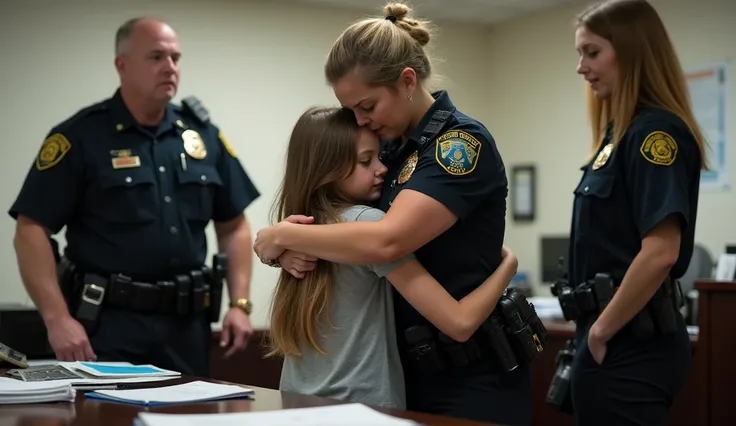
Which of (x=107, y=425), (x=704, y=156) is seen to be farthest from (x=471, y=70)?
(x=107, y=425)

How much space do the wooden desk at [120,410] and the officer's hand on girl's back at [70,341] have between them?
1142 millimetres

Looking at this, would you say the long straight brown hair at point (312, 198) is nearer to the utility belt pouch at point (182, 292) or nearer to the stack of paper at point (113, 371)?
the stack of paper at point (113, 371)

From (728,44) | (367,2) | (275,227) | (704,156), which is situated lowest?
(275,227)

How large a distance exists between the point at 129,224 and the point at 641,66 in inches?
64.1

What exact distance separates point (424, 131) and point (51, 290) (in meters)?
1.47

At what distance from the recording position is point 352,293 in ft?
5.88

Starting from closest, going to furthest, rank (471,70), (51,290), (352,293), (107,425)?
1. (107,425)
2. (352,293)
3. (51,290)
4. (471,70)

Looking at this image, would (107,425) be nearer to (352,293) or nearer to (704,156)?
(352,293)

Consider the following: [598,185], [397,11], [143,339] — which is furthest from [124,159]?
[598,185]

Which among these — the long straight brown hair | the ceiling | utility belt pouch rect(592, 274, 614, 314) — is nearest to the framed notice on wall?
the ceiling

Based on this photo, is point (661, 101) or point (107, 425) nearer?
point (107, 425)

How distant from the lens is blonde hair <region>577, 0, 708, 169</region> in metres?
2.28

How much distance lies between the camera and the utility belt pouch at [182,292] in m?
2.88

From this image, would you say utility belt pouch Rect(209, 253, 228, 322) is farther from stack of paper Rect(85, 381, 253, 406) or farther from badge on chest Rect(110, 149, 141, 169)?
stack of paper Rect(85, 381, 253, 406)
